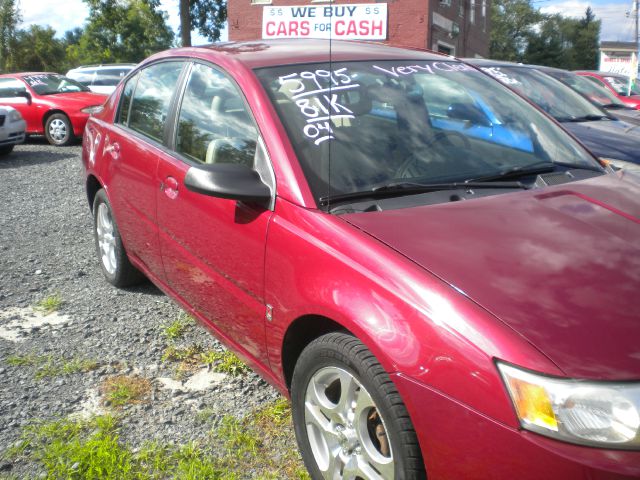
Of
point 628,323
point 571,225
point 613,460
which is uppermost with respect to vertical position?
point 571,225

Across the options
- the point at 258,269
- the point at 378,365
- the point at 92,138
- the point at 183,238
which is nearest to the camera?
the point at 378,365

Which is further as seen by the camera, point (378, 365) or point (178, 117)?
point (178, 117)

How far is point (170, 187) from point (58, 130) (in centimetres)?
1024

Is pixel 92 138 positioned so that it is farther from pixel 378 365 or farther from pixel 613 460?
pixel 613 460

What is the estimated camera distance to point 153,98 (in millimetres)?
3840

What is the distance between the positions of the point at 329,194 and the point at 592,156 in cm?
154

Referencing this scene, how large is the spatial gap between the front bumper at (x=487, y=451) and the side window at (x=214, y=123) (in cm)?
135

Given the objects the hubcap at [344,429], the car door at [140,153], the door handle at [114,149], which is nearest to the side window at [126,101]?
the car door at [140,153]

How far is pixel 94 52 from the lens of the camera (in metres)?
41.3

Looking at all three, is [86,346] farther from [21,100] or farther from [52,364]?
[21,100]

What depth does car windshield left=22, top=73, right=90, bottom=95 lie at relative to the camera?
42.4 ft

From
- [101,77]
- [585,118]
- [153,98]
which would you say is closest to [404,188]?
[153,98]

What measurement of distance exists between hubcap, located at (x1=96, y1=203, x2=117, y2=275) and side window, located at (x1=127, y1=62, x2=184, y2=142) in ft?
2.40

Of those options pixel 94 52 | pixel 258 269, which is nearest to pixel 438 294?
pixel 258 269
